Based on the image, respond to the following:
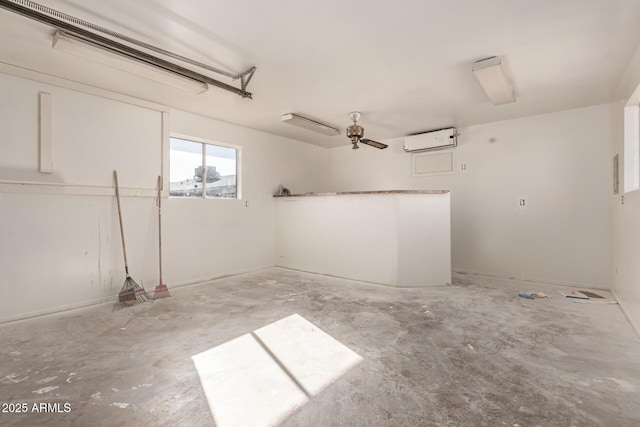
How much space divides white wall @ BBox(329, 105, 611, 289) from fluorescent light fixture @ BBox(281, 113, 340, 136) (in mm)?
2075

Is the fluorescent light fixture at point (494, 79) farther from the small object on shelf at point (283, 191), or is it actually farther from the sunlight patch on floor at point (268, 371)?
the small object on shelf at point (283, 191)

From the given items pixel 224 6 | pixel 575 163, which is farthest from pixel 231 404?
pixel 575 163

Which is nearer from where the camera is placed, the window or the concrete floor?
the concrete floor

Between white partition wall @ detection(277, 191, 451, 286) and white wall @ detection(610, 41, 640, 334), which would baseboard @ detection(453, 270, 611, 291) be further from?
white partition wall @ detection(277, 191, 451, 286)

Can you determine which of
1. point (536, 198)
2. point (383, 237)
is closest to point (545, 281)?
point (536, 198)

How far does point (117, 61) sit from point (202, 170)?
221cm

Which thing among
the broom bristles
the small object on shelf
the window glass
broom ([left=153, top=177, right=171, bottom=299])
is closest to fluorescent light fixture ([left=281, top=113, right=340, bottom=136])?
the window glass

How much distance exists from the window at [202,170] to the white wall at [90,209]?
0.18 metres

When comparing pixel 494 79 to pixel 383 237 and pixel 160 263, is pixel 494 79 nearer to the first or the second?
pixel 383 237

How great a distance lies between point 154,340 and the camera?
2.50m

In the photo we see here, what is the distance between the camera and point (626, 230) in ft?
10.2

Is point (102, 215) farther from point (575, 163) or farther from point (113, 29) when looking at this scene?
point (575, 163)

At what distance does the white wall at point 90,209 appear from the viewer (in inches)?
121

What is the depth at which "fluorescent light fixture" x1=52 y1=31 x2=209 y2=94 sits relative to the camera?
2375 mm
